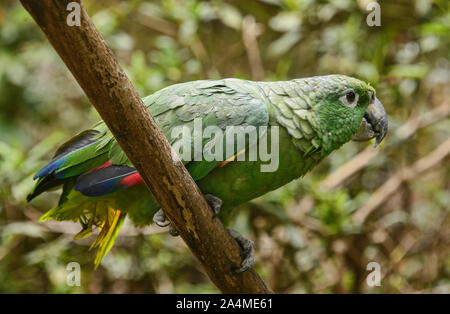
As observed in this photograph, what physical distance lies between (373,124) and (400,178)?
992mm

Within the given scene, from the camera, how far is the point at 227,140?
4.56 feet

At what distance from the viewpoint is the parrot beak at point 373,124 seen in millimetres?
1608

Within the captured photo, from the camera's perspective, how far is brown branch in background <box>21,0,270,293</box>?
3.00ft

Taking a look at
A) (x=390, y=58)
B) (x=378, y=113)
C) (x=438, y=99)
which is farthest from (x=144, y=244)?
(x=438, y=99)

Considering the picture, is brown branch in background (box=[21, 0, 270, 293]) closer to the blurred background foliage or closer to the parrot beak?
the parrot beak

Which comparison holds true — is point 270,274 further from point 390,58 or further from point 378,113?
point 390,58

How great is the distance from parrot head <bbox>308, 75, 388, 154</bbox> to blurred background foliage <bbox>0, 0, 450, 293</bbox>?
0.62 m

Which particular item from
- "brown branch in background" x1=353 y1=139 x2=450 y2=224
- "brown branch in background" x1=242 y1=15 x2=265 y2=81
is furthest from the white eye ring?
"brown branch in background" x1=242 y1=15 x2=265 y2=81

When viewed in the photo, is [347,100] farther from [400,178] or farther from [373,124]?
A: [400,178]

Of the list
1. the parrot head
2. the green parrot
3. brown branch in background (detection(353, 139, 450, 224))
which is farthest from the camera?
brown branch in background (detection(353, 139, 450, 224))

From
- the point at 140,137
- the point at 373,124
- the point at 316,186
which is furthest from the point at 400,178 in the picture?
the point at 140,137

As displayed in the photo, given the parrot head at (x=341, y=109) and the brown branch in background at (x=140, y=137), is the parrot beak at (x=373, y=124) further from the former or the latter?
the brown branch in background at (x=140, y=137)

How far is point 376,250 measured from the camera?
250cm
